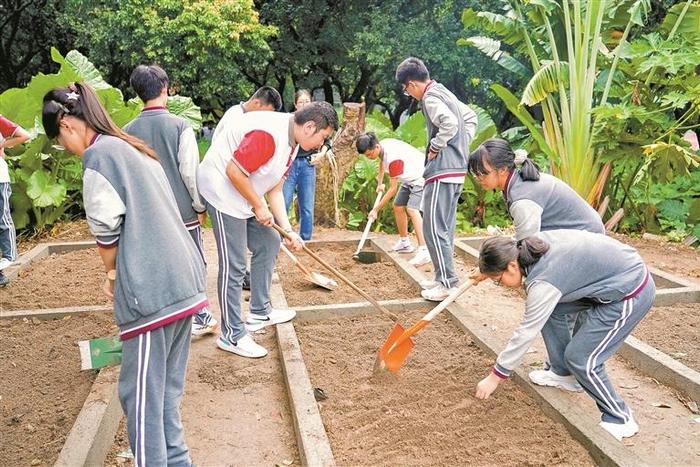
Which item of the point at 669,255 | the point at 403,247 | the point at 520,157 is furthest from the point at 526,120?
the point at 520,157

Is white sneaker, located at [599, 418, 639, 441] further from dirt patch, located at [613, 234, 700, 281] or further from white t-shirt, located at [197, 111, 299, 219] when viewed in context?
dirt patch, located at [613, 234, 700, 281]

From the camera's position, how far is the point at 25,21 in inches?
632

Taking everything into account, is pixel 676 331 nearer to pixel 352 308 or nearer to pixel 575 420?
pixel 575 420

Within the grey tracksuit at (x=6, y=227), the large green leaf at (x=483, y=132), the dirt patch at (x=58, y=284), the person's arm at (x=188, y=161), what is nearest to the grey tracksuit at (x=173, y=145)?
the person's arm at (x=188, y=161)

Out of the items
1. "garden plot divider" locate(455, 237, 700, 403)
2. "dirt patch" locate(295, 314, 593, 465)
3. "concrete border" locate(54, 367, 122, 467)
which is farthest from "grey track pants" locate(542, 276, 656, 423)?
"concrete border" locate(54, 367, 122, 467)

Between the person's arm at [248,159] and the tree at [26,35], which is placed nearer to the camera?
the person's arm at [248,159]

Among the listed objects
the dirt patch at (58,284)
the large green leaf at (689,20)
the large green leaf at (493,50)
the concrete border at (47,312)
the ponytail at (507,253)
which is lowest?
the dirt patch at (58,284)

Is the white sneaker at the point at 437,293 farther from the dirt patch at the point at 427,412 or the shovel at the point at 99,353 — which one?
the shovel at the point at 99,353

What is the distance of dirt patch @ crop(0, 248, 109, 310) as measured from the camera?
506 cm

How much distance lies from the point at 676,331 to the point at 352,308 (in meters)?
2.43

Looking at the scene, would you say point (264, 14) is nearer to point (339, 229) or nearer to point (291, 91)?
point (291, 91)

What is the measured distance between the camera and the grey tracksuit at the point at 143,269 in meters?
2.08

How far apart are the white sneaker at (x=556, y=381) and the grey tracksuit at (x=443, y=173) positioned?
1.52 m

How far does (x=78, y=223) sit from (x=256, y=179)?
206 inches
